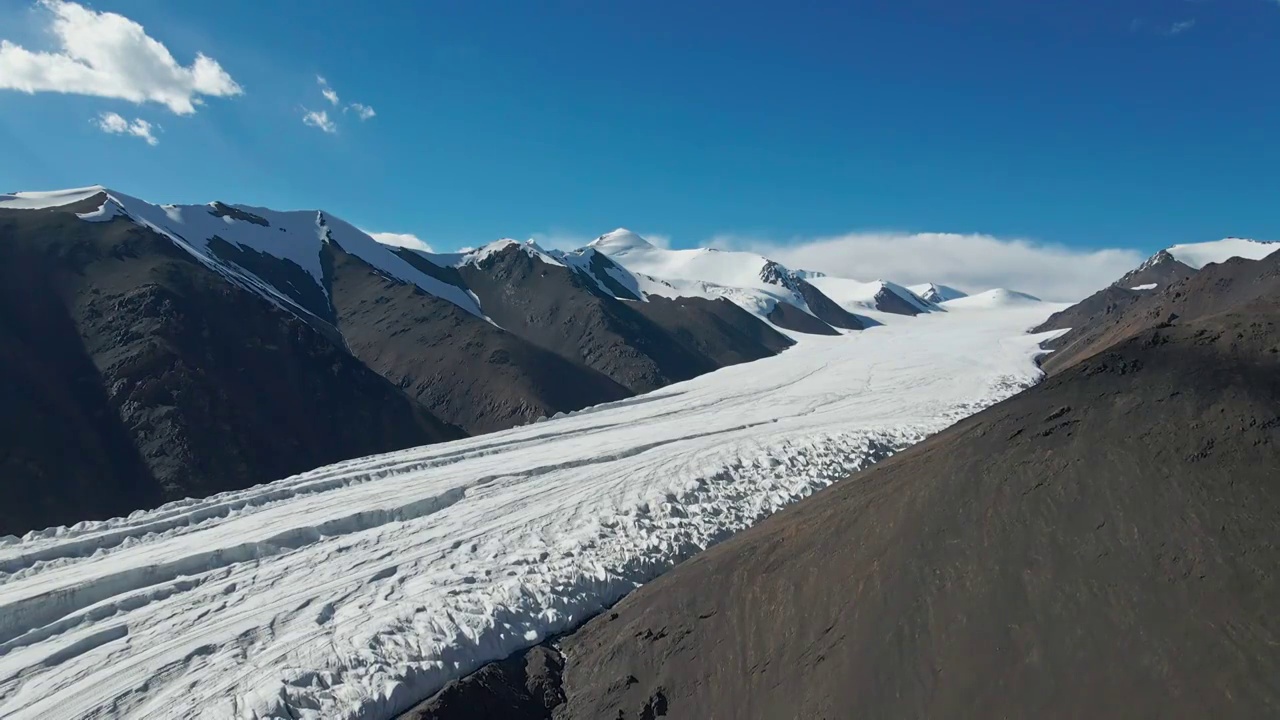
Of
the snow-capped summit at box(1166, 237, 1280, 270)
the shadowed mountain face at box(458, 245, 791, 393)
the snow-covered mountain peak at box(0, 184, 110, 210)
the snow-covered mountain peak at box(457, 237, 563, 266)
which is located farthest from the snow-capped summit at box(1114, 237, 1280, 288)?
the snow-covered mountain peak at box(0, 184, 110, 210)

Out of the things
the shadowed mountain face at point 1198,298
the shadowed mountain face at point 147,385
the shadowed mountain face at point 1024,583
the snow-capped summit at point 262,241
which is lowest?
the shadowed mountain face at point 1024,583

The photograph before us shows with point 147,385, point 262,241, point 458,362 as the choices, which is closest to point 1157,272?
point 458,362

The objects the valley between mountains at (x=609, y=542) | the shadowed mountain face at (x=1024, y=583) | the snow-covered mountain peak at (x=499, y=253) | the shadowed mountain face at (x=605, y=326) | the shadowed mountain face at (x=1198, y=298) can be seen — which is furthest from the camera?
the snow-covered mountain peak at (x=499, y=253)

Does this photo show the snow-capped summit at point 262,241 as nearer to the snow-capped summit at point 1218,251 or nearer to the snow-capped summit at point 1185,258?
the snow-capped summit at point 1185,258

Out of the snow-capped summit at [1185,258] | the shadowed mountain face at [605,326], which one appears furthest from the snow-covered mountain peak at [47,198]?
the snow-capped summit at [1185,258]

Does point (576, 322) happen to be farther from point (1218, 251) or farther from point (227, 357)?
point (1218, 251)

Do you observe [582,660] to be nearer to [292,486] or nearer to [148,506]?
[292,486]
